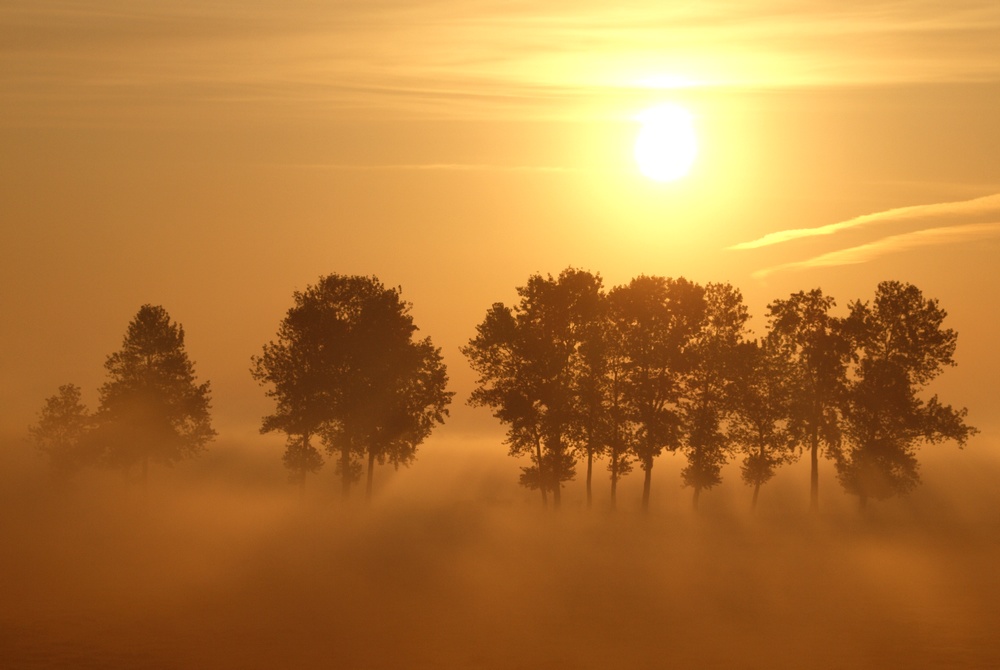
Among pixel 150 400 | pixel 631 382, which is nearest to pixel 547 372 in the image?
pixel 631 382

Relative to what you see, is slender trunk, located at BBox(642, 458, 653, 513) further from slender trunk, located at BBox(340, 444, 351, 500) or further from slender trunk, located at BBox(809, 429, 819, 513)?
slender trunk, located at BBox(340, 444, 351, 500)

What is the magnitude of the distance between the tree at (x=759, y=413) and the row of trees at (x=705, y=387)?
0.06m

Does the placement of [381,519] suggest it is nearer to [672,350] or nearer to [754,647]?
[672,350]

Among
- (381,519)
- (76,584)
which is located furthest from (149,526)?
(76,584)

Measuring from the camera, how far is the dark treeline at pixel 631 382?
260 feet

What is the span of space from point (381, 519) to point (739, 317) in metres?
26.6

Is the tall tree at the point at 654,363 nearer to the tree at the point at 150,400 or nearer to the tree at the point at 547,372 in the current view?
the tree at the point at 547,372

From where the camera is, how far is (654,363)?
7988 cm

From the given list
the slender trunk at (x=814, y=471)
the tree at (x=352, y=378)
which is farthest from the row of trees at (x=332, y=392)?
the slender trunk at (x=814, y=471)

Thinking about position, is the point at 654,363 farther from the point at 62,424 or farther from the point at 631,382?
the point at 62,424

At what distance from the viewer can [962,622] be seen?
4341 centimetres

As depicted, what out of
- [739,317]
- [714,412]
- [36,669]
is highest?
[739,317]

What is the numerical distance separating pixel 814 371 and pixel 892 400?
17.0 ft

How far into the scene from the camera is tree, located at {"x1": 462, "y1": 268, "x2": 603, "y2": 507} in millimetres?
79750
